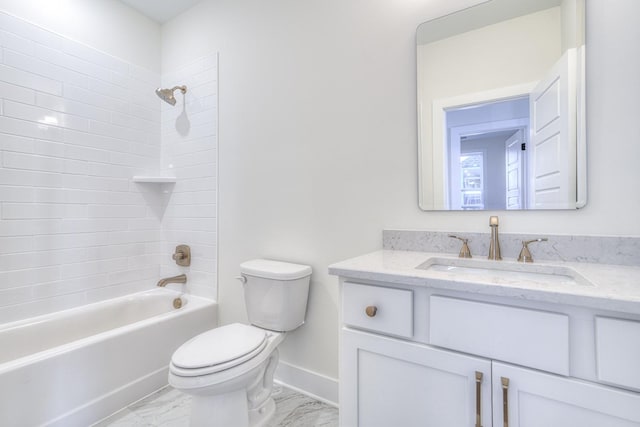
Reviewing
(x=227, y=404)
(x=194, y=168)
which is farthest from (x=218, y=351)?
(x=194, y=168)

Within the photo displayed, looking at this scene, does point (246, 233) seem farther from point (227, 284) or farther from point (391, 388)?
point (391, 388)

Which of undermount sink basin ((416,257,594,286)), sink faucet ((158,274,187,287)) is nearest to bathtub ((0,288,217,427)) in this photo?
sink faucet ((158,274,187,287))

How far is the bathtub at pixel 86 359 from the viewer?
1342mm

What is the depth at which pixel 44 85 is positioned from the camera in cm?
183

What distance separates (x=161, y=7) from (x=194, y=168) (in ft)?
4.08

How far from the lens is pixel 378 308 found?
3.21 ft

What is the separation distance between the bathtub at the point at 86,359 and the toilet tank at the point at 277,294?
62cm

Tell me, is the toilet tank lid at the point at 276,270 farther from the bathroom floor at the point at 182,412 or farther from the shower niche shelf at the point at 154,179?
the shower niche shelf at the point at 154,179

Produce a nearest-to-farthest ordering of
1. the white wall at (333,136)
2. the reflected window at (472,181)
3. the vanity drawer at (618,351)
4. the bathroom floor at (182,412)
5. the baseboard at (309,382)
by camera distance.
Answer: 1. the vanity drawer at (618,351)
2. the white wall at (333,136)
3. the reflected window at (472,181)
4. the bathroom floor at (182,412)
5. the baseboard at (309,382)

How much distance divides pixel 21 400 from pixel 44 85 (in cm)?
172

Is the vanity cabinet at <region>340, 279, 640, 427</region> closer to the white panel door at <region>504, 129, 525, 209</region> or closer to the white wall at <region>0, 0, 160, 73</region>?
the white panel door at <region>504, 129, 525, 209</region>

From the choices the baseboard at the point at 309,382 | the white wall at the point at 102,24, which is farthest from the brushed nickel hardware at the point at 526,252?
the white wall at the point at 102,24

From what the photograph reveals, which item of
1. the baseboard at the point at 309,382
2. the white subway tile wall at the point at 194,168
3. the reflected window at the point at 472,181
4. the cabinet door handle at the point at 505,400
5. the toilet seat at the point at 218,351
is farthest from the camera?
the white subway tile wall at the point at 194,168

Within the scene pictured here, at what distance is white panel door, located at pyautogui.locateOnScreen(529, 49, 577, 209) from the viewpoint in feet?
3.73
